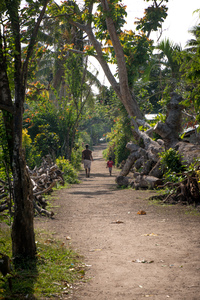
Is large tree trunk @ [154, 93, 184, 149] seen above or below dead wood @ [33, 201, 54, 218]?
→ above

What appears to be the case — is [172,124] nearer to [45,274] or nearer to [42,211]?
[42,211]

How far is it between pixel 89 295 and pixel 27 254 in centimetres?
119

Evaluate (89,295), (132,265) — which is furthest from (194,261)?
(89,295)

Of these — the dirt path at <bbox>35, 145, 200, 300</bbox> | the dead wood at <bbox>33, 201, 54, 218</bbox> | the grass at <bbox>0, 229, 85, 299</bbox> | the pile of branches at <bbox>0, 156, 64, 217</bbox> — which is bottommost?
the dirt path at <bbox>35, 145, 200, 300</bbox>

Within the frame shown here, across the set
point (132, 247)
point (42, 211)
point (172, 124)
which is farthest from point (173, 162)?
point (132, 247)

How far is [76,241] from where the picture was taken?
5.70 metres

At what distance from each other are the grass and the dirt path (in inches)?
7.2

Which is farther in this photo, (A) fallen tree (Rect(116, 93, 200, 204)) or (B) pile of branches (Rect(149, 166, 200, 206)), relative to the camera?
(A) fallen tree (Rect(116, 93, 200, 204))

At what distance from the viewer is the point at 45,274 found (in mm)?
4012

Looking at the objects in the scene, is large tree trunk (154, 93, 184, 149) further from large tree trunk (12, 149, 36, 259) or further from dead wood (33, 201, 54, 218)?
large tree trunk (12, 149, 36, 259)

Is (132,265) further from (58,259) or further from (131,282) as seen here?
(58,259)

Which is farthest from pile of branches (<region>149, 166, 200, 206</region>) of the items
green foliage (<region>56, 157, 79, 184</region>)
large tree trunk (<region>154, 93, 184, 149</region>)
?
green foliage (<region>56, 157, 79, 184</region>)

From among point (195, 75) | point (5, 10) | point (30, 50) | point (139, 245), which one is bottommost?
point (139, 245)

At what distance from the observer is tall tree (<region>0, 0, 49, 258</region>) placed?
4.26 meters
